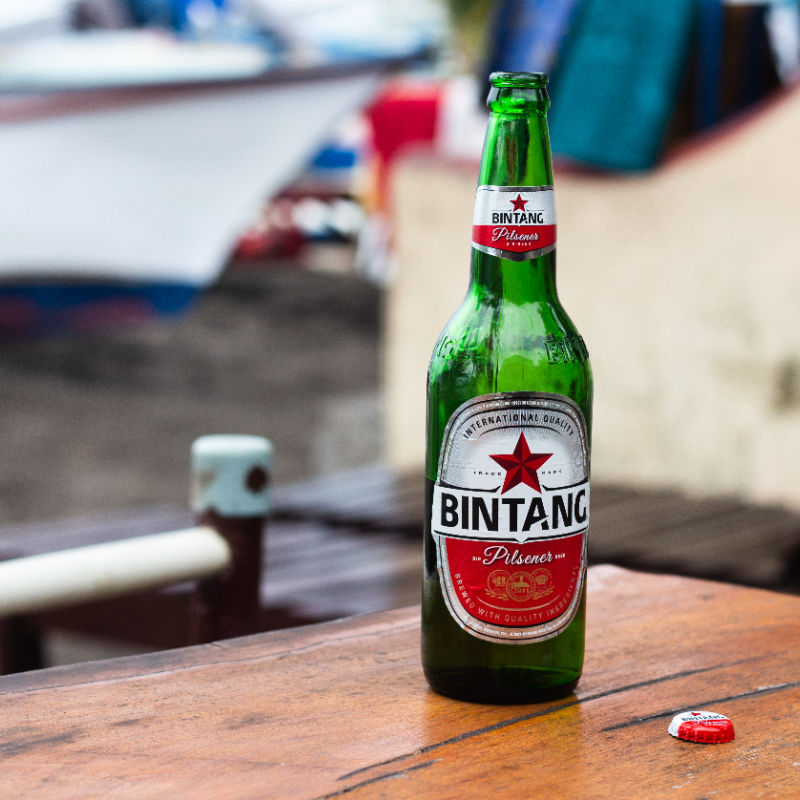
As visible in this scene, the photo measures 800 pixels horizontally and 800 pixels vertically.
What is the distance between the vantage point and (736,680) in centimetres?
101

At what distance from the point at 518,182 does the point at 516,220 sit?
0.03 metres

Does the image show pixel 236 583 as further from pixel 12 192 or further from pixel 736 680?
pixel 12 192

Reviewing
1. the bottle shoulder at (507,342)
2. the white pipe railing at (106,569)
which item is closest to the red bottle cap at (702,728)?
the bottle shoulder at (507,342)

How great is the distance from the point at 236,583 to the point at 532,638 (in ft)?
1.85

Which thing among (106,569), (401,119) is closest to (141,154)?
(401,119)

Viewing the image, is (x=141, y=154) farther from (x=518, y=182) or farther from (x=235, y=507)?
(x=518, y=182)

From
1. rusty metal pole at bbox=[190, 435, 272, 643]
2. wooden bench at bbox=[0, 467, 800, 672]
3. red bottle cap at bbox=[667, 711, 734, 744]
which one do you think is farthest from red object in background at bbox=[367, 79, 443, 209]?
red bottle cap at bbox=[667, 711, 734, 744]

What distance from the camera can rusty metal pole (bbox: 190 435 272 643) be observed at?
139cm

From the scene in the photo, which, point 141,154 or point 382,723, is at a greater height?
point 141,154

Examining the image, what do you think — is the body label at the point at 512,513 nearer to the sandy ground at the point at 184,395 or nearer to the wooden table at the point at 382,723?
the wooden table at the point at 382,723

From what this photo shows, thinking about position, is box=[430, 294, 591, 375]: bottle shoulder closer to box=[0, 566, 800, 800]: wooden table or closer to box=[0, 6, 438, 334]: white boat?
box=[0, 566, 800, 800]: wooden table

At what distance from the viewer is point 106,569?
3.99 feet

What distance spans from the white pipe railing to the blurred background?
187cm

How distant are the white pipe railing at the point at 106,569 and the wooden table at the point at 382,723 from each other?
16cm
